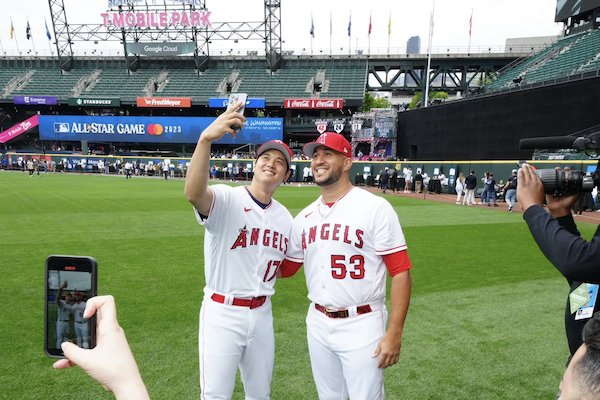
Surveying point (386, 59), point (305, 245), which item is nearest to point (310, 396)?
point (305, 245)

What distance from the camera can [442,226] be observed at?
41.3 ft

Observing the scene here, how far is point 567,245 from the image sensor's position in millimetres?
1788

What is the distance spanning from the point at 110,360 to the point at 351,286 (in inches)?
71.4

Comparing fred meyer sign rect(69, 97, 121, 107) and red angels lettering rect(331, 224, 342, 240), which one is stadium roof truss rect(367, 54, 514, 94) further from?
red angels lettering rect(331, 224, 342, 240)

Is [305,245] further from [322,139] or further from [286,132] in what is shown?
[286,132]

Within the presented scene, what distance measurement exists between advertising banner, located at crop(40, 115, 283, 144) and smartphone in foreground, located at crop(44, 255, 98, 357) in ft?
139

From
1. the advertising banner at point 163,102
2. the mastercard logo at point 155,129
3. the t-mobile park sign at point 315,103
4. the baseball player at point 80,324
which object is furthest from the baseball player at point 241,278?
the advertising banner at point 163,102

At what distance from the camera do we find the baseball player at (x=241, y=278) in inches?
107

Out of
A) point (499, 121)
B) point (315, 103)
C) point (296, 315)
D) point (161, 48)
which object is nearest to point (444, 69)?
point (315, 103)

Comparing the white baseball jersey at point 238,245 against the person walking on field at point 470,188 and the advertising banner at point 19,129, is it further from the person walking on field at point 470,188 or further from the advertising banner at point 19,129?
the advertising banner at point 19,129

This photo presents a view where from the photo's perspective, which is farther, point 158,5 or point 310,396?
point 158,5

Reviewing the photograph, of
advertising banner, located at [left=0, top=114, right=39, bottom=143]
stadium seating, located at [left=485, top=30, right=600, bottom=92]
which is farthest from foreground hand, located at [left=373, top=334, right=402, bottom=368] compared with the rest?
advertising banner, located at [left=0, top=114, right=39, bottom=143]

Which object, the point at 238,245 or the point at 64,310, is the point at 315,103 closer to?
the point at 238,245

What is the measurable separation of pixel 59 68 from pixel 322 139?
2514 inches
